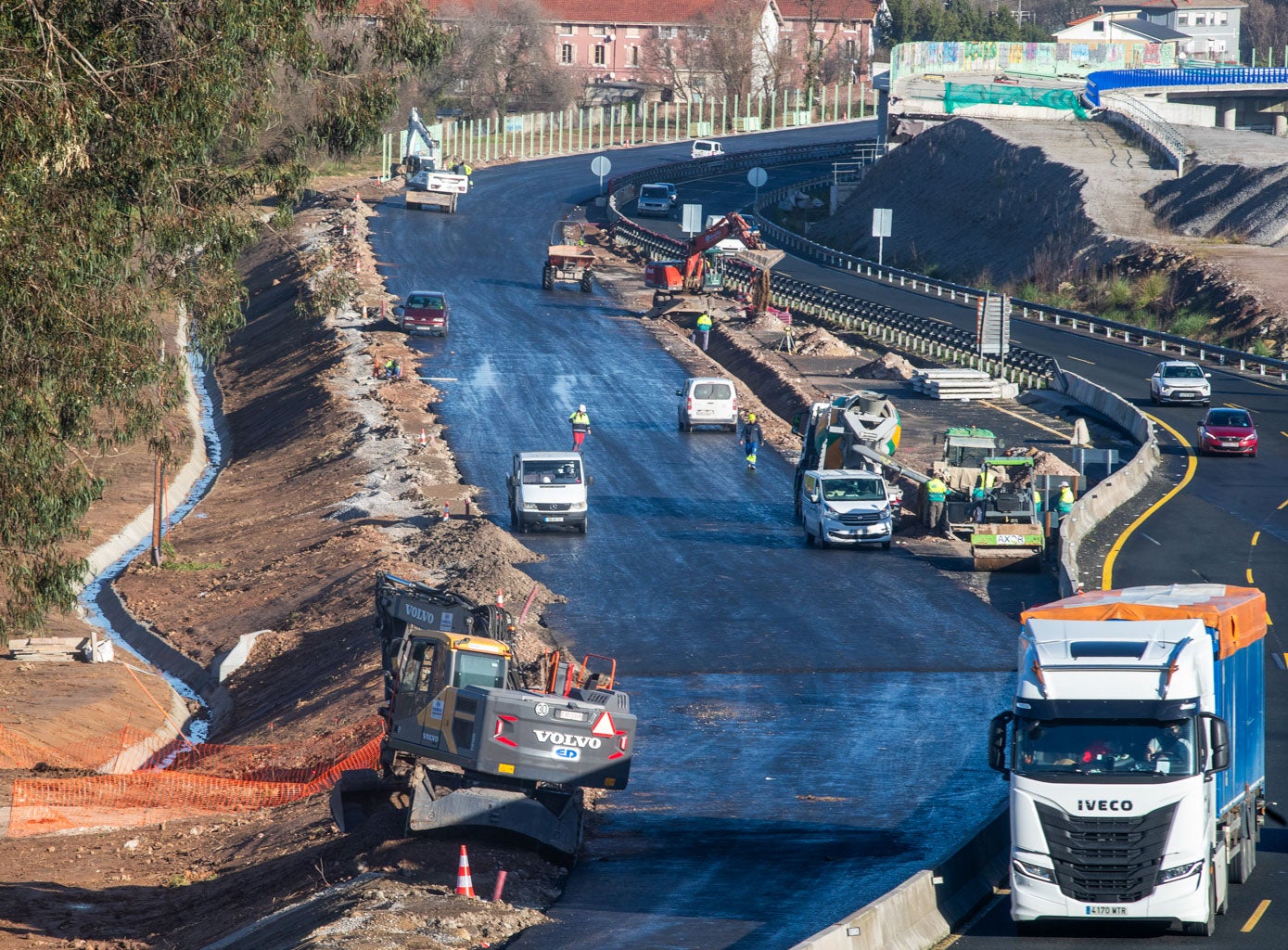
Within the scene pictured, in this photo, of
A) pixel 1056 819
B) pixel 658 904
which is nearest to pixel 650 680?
pixel 658 904

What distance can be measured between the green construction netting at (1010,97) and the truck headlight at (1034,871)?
100802 mm

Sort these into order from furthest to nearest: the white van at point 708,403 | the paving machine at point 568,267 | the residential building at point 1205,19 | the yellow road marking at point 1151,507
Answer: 1. the residential building at point 1205,19
2. the paving machine at point 568,267
3. the white van at point 708,403
4. the yellow road marking at point 1151,507

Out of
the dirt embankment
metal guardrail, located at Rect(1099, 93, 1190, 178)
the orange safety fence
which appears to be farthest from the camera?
metal guardrail, located at Rect(1099, 93, 1190, 178)

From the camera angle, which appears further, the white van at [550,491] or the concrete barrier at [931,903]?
the white van at [550,491]

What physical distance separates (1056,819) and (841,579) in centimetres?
2156

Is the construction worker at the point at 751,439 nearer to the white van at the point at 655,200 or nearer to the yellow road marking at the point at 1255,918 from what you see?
the yellow road marking at the point at 1255,918

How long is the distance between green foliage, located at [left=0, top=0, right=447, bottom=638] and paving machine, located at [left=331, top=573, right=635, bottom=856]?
6.68m

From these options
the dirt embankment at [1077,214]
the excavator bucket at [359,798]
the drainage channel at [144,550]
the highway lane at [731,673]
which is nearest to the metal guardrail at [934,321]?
the dirt embankment at [1077,214]

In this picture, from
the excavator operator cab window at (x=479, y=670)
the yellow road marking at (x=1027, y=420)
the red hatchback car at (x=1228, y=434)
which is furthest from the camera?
the yellow road marking at (x=1027, y=420)

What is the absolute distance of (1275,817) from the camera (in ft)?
67.5

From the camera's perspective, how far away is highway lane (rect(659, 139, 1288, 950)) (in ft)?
55.7

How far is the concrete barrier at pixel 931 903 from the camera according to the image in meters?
14.9

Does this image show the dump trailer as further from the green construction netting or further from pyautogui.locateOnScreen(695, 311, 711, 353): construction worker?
the green construction netting

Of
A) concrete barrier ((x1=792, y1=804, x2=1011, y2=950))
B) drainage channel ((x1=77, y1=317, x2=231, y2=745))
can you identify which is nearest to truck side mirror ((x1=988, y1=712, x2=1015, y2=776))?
concrete barrier ((x1=792, y1=804, x2=1011, y2=950))
